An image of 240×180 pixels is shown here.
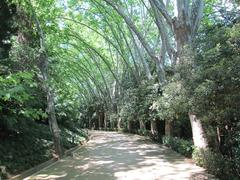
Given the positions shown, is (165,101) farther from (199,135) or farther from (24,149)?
(24,149)

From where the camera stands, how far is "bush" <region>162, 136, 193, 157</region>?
1498 cm

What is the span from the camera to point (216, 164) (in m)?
10.3

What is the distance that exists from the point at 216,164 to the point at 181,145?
5.71 m

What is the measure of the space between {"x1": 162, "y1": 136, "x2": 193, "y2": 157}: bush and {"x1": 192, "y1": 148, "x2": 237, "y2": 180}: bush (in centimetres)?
238

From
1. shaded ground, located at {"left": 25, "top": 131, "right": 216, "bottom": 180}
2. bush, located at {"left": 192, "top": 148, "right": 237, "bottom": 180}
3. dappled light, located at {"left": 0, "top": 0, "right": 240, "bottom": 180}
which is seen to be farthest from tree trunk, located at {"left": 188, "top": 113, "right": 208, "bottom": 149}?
shaded ground, located at {"left": 25, "top": 131, "right": 216, "bottom": 180}

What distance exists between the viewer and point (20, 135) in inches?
606

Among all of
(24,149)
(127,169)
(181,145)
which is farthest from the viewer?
(181,145)

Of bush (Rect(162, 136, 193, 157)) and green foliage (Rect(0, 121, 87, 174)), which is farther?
bush (Rect(162, 136, 193, 157))

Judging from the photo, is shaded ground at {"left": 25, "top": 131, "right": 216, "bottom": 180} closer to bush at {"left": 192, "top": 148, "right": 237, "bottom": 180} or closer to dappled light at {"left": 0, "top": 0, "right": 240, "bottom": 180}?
dappled light at {"left": 0, "top": 0, "right": 240, "bottom": 180}

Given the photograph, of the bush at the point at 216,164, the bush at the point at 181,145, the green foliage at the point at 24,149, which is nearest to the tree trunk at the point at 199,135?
the bush at the point at 216,164

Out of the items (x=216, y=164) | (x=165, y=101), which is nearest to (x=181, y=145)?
(x=165, y=101)

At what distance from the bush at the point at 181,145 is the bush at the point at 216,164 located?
93.8 inches

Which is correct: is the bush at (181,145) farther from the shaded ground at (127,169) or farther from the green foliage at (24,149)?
the green foliage at (24,149)

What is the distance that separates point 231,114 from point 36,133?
472 inches
